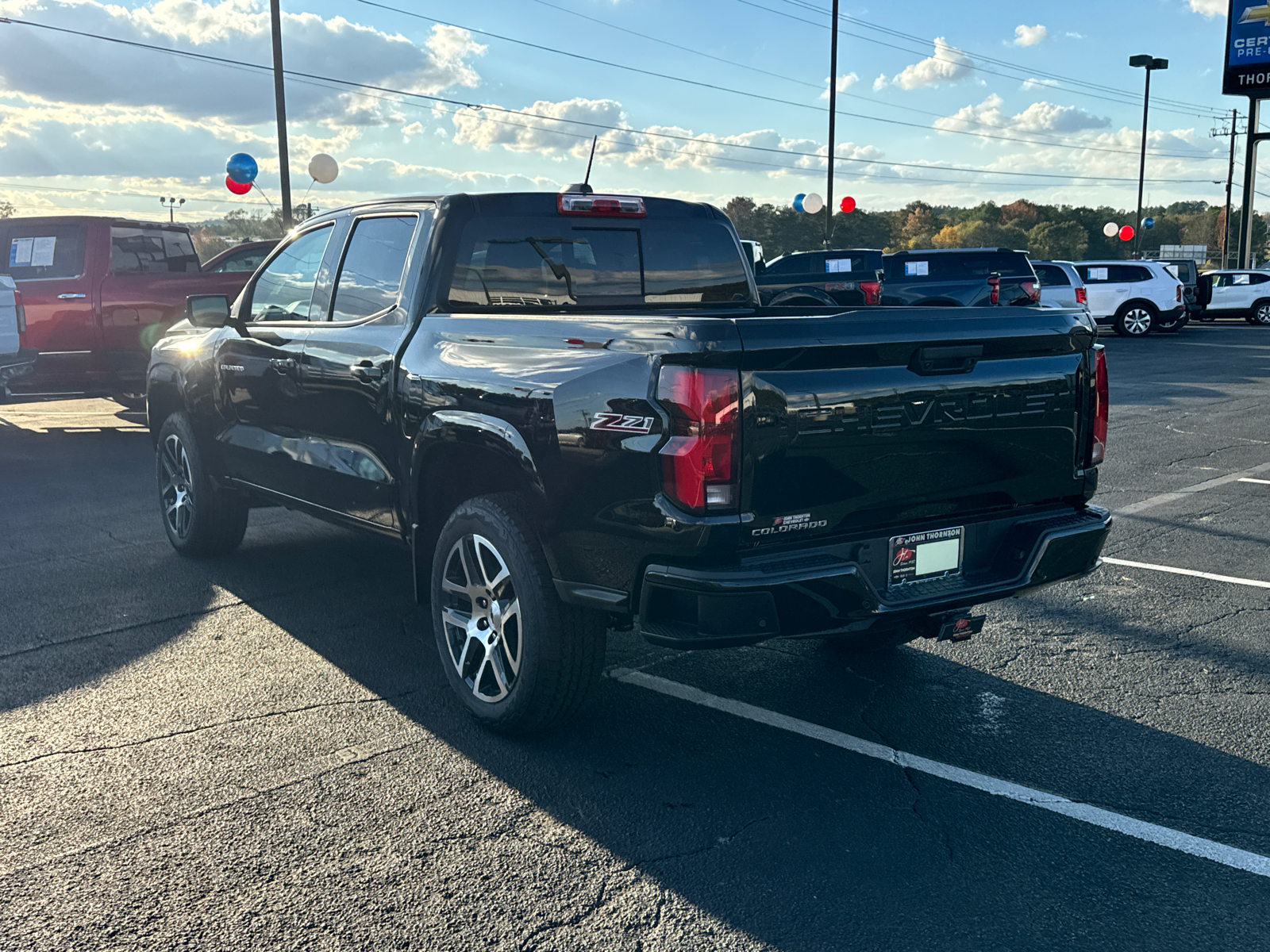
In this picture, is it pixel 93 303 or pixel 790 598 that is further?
pixel 93 303

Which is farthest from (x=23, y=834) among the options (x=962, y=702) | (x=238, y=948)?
(x=962, y=702)

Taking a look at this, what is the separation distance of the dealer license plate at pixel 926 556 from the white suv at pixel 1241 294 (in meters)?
32.7

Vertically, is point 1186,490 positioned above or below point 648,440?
below

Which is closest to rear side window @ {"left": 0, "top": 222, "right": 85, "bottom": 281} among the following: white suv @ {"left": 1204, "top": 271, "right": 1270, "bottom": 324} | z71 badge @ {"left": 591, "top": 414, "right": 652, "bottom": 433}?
z71 badge @ {"left": 591, "top": 414, "right": 652, "bottom": 433}

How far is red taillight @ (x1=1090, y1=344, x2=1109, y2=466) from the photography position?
13.3 ft

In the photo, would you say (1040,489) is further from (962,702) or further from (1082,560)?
(962,702)

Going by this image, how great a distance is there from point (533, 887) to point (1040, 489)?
7.25ft

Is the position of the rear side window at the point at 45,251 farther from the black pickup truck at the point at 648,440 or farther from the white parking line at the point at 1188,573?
the white parking line at the point at 1188,573

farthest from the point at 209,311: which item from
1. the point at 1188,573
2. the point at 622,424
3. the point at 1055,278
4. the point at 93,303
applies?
the point at 1055,278

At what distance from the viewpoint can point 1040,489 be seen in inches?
154

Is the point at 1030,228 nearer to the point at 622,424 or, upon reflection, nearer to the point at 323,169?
the point at 323,169

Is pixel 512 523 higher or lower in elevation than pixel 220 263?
lower

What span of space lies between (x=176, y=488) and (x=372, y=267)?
2588 millimetres

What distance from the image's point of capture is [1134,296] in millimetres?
28312
